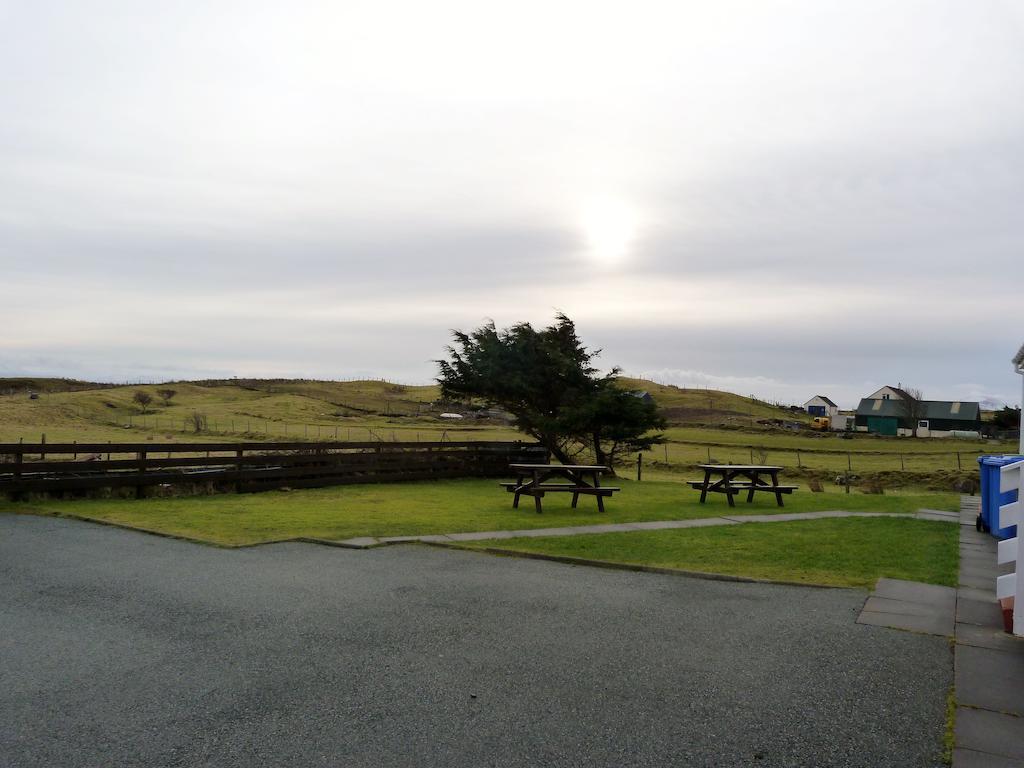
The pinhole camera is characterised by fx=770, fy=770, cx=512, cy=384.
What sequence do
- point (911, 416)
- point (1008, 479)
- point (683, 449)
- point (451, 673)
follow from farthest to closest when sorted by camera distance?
point (911, 416) < point (683, 449) < point (1008, 479) < point (451, 673)

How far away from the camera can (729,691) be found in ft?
14.3

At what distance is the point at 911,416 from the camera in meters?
81.1

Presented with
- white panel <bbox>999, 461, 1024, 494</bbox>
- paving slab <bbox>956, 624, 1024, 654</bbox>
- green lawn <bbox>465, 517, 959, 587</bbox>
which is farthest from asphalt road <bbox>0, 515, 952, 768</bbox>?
white panel <bbox>999, 461, 1024, 494</bbox>

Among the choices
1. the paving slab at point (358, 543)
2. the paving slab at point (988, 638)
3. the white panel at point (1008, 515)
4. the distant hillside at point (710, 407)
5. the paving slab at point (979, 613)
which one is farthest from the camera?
the distant hillside at point (710, 407)

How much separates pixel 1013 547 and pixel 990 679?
112cm

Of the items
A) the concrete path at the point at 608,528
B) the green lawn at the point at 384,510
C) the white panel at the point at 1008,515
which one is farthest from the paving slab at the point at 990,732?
the green lawn at the point at 384,510

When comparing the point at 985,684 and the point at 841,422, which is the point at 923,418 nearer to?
the point at 841,422

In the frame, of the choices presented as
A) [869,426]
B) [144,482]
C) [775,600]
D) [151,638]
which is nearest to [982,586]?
[775,600]

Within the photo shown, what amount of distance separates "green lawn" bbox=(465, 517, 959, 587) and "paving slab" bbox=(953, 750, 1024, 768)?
12.0ft

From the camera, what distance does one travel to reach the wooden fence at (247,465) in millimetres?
13281

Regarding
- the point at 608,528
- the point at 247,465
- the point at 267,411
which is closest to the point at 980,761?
the point at 608,528

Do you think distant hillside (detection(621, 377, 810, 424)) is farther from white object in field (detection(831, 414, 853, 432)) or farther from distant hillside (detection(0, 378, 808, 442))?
white object in field (detection(831, 414, 853, 432))

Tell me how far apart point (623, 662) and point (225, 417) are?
210 ft

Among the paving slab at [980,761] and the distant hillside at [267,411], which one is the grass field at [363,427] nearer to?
the distant hillside at [267,411]
